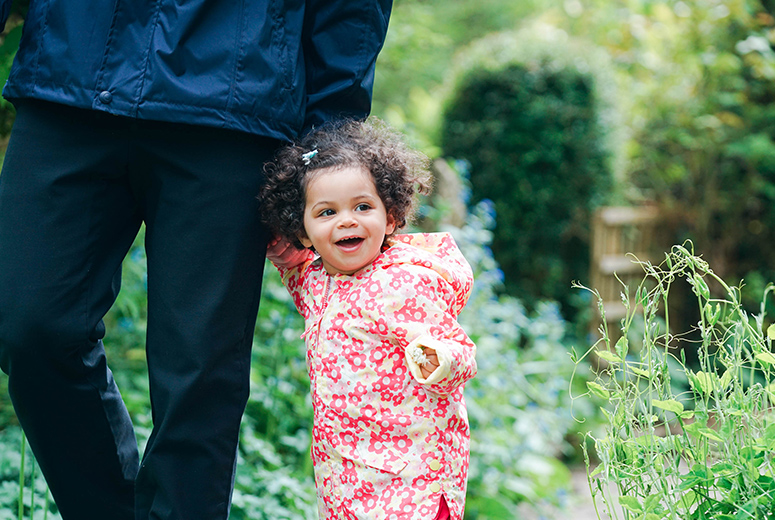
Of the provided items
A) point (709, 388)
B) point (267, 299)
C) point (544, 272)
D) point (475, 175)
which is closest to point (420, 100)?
point (475, 175)

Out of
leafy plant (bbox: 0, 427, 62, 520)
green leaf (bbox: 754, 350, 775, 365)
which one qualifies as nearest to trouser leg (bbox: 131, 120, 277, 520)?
leafy plant (bbox: 0, 427, 62, 520)

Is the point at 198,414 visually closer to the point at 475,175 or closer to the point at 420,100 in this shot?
the point at 475,175

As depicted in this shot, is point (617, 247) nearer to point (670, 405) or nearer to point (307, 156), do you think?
point (307, 156)

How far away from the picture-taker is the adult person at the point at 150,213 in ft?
4.44

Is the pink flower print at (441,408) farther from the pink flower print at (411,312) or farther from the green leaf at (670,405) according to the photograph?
the green leaf at (670,405)

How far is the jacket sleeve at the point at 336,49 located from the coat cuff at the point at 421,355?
0.50m

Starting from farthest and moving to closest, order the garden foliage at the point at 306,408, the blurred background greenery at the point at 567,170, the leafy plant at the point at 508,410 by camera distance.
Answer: the blurred background greenery at the point at 567,170 < the leafy plant at the point at 508,410 < the garden foliage at the point at 306,408

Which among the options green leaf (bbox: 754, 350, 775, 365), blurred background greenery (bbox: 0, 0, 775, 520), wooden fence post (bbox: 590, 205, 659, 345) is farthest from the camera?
wooden fence post (bbox: 590, 205, 659, 345)

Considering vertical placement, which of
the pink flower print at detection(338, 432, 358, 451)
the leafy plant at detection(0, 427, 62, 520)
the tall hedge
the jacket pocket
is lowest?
the leafy plant at detection(0, 427, 62, 520)

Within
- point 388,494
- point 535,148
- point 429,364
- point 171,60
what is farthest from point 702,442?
point 535,148

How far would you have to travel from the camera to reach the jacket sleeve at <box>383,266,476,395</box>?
1.38 meters

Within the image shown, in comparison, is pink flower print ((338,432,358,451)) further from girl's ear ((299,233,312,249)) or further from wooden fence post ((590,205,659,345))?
wooden fence post ((590,205,659,345))

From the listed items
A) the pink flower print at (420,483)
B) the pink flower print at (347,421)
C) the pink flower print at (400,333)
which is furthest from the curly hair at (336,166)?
the pink flower print at (420,483)

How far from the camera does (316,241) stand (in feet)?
4.97
